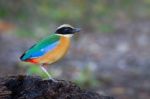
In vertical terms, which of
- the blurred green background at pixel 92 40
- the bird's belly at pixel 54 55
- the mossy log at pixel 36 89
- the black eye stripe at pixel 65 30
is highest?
the blurred green background at pixel 92 40

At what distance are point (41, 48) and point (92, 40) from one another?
1073 centimetres

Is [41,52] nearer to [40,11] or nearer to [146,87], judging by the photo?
[40,11]

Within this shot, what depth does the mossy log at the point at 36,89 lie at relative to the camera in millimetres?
5059

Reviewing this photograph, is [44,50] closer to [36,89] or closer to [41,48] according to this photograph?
[41,48]

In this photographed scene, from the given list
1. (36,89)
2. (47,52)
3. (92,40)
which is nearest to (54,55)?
(47,52)

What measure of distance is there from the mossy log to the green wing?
0.79 feet

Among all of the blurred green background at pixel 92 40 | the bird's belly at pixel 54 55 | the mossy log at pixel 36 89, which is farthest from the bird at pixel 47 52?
the blurred green background at pixel 92 40

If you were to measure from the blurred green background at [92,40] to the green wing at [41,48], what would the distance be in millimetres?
4666

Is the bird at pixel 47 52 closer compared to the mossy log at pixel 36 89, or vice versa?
the mossy log at pixel 36 89

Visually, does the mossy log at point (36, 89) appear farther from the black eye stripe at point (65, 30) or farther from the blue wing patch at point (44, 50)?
the black eye stripe at point (65, 30)

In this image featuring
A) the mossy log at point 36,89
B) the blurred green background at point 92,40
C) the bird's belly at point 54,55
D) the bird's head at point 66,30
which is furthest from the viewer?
the blurred green background at point 92,40

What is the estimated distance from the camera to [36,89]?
509 cm

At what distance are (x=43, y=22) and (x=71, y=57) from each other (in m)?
2.79

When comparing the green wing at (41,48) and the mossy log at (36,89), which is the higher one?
the green wing at (41,48)
